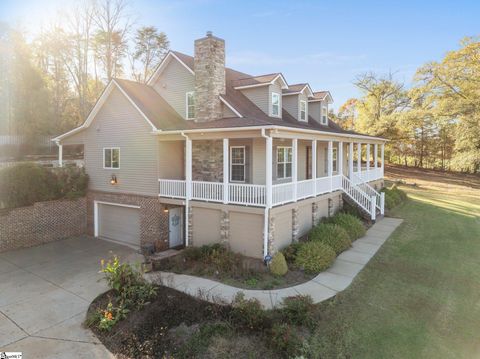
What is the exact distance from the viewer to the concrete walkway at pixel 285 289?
8.96 metres

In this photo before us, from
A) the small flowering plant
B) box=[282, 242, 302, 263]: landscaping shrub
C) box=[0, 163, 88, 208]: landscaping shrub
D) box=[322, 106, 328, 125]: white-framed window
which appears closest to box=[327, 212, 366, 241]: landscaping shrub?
box=[282, 242, 302, 263]: landscaping shrub

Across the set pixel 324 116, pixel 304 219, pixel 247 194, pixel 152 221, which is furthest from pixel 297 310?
pixel 324 116

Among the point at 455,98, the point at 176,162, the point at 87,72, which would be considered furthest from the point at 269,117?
the point at 455,98

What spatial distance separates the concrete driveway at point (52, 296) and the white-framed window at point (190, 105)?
6.83m

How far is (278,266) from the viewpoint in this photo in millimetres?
10516

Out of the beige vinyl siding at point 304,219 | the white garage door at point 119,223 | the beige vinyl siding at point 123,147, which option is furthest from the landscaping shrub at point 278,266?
the white garage door at point 119,223

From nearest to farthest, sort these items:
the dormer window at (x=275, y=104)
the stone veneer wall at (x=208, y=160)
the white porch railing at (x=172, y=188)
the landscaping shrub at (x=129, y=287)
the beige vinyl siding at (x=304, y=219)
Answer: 1. the landscaping shrub at (x=129, y=287)
2. the white porch railing at (x=172, y=188)
3. the beige vinyl siding at (x=304, y=219)
4. the stone veneer wall at (x=208, y=160)
5. the dormer window at (x=275, y=104)

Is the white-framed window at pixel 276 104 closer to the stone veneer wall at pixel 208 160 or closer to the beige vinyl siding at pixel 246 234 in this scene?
the stone veneer wall at pixel 208 160

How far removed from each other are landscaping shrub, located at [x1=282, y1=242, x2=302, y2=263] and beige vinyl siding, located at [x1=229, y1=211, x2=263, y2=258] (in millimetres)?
922

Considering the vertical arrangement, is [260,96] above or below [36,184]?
above

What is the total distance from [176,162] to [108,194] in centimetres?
395

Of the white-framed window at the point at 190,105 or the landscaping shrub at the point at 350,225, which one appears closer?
the landscaping shrub at the point at 350,225

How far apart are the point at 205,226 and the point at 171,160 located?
11.8 ft

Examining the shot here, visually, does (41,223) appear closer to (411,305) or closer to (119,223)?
(119,223)
